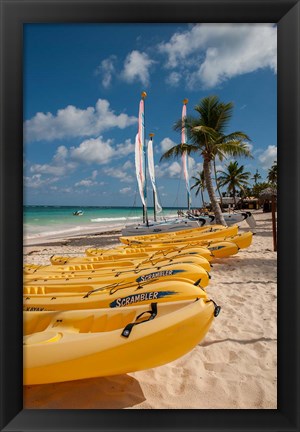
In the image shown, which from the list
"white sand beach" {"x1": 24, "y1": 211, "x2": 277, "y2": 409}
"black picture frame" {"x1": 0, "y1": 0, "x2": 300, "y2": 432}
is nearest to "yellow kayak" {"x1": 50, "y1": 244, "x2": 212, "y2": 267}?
"white sand beach" {"x1": 24, "y1": 211, "x2": 277, "y2": 409}

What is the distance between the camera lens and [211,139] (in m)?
10.7

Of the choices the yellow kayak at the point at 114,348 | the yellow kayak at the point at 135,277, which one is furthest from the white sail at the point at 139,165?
the yellow kayak at the point at 114,348

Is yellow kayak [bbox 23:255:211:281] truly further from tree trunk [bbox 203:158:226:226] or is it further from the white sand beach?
tree trunk [bbox 203:158:226:226]

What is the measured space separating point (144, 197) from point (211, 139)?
457 cm

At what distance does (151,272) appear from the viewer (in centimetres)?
362

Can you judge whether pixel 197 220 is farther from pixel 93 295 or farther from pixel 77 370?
pixel 77 370

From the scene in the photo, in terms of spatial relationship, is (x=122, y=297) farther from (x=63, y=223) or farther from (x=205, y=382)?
(x=63, y=223)

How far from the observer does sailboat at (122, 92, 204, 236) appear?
12.1 m

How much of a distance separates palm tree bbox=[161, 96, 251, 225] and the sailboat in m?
1.84

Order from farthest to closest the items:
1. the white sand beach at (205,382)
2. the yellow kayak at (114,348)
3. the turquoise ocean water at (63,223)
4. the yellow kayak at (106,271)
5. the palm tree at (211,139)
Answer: the turquoise ocean water at (63,223) < the palm tree at (211,139) < the yellow kayak at (106,271) < the white sand beach at (205,382) < the yellow kayak at (114,348)
